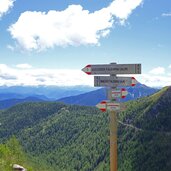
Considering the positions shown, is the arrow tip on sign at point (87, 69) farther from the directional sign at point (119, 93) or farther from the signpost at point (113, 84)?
the directional sign at point (119, 93)

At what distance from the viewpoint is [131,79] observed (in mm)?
23109

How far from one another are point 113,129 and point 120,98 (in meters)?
1.98

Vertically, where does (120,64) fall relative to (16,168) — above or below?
above

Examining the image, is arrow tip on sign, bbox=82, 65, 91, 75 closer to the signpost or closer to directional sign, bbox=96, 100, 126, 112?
the signpost

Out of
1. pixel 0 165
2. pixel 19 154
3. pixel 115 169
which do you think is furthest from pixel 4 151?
pixel 115 169

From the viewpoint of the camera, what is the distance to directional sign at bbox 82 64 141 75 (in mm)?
22578

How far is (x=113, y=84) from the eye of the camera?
75.5 ft

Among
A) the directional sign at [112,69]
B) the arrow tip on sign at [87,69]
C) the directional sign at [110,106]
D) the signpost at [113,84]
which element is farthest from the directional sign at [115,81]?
the directional sign at [110,106]

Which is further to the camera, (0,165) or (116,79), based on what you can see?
(0,165)

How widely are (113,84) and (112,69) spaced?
3.12 feet

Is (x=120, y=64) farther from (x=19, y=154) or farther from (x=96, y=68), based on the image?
(x=19, y=154)

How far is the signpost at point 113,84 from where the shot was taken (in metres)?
22.7

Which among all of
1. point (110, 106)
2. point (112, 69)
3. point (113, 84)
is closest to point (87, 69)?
point (112, 69)

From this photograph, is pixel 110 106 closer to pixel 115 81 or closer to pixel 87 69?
pixel 115 81
